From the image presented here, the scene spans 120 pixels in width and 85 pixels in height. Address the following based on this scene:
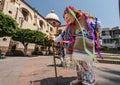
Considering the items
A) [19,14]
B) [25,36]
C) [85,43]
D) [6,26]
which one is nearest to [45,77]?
[85,43]

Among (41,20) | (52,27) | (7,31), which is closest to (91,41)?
(7,31)

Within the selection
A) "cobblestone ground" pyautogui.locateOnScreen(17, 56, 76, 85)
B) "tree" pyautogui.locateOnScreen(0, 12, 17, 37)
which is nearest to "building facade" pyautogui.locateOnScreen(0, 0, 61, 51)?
"tree" pyautogui.locateOnScreen(0, 12, 17, 37)

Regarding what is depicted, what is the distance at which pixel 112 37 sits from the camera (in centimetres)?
4578

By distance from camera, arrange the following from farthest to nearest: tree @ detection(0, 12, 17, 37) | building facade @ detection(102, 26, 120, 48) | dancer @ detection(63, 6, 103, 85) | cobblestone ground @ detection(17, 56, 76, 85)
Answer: building facade @ detection(102, 26, 120, 48) → tree @ detection(0, 12, 17, 37) → cobblestone ground @ detection(17, 56, 76, 85) → dancer @ detection(63, 6, 103, 85)

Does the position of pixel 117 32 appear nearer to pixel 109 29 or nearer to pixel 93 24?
pixel 109 29

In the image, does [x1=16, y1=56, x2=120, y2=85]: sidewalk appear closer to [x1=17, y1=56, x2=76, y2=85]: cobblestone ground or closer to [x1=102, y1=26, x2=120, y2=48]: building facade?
[x1=17, y1=56, x2=76, y2=85]: cobblestone ground

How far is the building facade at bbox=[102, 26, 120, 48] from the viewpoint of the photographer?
4469cm

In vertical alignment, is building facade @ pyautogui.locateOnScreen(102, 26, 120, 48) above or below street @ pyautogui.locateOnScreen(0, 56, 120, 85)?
above

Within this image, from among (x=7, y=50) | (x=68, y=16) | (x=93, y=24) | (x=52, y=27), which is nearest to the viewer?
(x=93, y=24)

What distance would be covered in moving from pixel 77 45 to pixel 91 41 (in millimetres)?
285

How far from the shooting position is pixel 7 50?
23016 millimetres

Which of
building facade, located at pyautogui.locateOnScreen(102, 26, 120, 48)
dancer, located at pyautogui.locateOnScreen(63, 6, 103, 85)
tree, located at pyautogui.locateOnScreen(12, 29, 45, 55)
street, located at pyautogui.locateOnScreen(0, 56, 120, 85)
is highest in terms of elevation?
building facade, located at pyautogui.locateOnScreen(102, 26, 120, 48)

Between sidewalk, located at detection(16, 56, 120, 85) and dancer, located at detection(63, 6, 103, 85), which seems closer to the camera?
dancer, located at detection(63, 6, 103, 85)

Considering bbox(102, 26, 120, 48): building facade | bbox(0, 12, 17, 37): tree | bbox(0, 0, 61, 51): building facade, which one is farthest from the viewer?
bbox(102, 26, 120, 48): building facade
